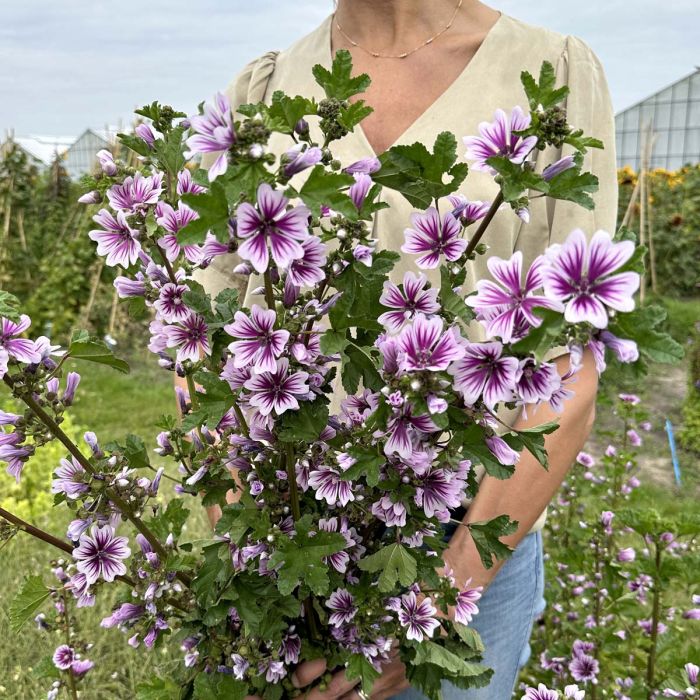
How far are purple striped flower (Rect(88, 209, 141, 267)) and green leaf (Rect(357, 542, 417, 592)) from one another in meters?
0.48

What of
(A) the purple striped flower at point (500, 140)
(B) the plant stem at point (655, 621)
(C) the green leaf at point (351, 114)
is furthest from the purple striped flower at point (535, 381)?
(B) the plant stem at point (655, 621)

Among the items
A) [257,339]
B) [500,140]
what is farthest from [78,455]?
[500,140]

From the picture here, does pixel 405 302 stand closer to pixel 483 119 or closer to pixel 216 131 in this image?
pixel 216 131

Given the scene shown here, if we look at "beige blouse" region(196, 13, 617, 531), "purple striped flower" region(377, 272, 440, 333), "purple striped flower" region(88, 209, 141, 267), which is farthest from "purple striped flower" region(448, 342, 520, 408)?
"beige blouse" region(196, 13, 617, 531)

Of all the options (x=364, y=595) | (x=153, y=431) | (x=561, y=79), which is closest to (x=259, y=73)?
(x=561, y=79)

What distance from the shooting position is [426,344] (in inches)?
31.1

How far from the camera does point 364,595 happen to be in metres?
1.03

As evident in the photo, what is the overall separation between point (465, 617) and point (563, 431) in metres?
0.52

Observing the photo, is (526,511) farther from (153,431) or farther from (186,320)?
(153,431)

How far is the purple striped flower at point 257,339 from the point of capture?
81 cm

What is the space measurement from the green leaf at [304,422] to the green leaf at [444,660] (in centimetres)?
37

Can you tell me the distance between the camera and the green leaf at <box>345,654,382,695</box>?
103cm

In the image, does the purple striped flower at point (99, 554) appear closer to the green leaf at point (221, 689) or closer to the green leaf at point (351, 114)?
the green leaf at point (221, 689)

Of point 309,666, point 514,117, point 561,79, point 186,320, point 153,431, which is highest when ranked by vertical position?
point 153,431
